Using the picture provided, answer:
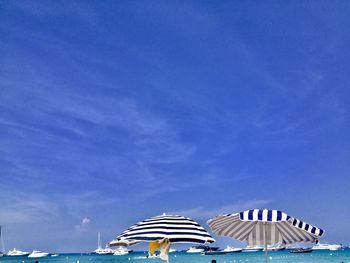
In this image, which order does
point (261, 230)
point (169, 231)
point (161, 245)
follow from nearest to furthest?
point (169, 231), point (161, 245), point (261, 230)

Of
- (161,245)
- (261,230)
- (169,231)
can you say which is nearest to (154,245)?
(161,245)

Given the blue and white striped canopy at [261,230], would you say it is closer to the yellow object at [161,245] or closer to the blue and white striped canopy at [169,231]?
the blue and white striped canopy at [169,231]

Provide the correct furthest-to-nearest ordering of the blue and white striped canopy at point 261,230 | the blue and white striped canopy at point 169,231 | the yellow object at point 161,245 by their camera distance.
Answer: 1. the blue and white striped canopy at point 261,230
2. the yellow object at point 161,245
3. the blue and white striped canopy at point 169,231

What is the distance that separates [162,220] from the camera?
969 cm

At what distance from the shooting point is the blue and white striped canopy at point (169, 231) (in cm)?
932

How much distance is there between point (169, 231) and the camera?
940 cm

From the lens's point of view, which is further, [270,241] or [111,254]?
[111,254]

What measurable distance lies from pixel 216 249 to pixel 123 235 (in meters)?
138

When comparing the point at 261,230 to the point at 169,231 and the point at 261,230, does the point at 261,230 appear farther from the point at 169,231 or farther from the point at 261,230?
the point at 169,231

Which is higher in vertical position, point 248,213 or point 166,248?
point 248,213

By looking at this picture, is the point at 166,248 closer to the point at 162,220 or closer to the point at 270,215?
the point at 162,220

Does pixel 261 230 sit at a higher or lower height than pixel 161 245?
higher

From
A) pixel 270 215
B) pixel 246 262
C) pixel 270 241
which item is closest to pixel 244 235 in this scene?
pixel 270 241

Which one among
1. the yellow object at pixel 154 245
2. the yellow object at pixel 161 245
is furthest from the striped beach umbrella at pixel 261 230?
the yellow object at pixel 154 245
